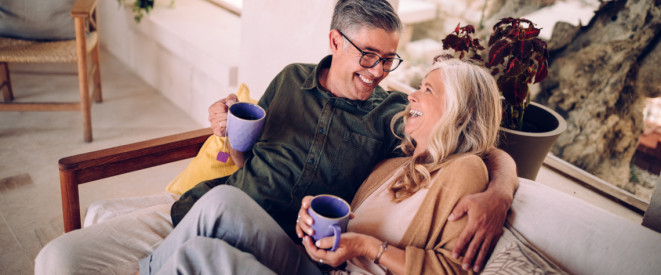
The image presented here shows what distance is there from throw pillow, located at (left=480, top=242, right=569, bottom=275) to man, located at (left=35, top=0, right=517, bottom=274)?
620 mm

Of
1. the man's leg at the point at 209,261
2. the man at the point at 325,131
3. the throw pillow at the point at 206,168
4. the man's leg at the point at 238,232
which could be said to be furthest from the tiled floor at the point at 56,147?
the man's leg at the point at 209,261

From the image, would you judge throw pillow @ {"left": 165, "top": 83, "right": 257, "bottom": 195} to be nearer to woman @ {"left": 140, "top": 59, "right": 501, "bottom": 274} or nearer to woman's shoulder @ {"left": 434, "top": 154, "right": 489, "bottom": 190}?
woman @ {"left": 140, "top": 59, "right": 501, "bottom": 274}

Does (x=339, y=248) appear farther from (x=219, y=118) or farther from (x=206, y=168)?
(x=206, y=168)

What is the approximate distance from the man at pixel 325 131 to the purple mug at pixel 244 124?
151 mm

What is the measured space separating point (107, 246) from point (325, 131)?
784 mm

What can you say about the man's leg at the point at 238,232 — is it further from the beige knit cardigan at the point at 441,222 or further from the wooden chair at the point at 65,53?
the wooden chair at the point at 65,53

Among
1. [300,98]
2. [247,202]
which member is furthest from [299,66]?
[247,202]

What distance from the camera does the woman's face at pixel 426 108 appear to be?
1412 millimetres

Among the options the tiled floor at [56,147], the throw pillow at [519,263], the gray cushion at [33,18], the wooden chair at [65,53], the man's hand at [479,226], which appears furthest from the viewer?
the gray cushion at [33,18]

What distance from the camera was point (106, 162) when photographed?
1.57 m

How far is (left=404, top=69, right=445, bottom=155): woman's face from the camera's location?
1.41 meters

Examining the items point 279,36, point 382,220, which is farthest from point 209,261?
point 279,36

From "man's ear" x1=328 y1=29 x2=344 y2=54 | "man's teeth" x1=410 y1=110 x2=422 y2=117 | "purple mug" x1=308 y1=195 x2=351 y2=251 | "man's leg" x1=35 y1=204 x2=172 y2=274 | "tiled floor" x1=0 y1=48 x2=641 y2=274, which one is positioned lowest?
"tiled floor" x1=0 y1=48 x2=641 y2=274

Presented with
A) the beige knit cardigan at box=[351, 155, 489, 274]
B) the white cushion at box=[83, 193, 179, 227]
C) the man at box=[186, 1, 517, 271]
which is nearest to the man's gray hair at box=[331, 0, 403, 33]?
the man at box=[186, 1, 517, 271]
